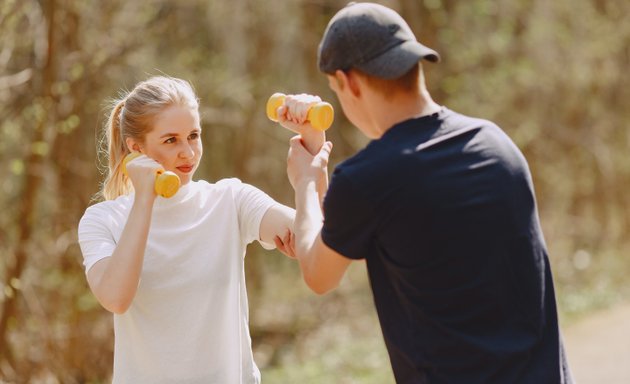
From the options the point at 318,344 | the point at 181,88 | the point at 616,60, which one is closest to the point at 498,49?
the point at 616,60

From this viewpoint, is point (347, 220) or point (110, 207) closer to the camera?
point (347, 220)

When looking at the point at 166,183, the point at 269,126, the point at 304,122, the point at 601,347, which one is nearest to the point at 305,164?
the point at 304,122

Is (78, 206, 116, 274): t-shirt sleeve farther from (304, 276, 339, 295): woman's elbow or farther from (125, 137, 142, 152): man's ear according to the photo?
(304, 276, 339, 295): woman's elbow

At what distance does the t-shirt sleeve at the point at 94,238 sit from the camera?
2957mm

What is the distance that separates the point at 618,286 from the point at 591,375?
180 inches

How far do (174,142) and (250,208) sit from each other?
32cm

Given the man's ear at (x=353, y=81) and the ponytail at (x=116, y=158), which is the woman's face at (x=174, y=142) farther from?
the man's ear at (x=353, y=81)

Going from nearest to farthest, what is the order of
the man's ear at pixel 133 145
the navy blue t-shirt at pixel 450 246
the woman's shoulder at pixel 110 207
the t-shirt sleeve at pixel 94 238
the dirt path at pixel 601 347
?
the navy blue t-shirt at pixel 450 246 < the t-shirt sleeve at pixel 94 238 < the woman's shoulder at pixel 110 207 < the man's ear at pixel 133 145 < the dirt path at pixel 601 347

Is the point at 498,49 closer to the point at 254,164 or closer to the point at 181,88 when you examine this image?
the point at 254,164

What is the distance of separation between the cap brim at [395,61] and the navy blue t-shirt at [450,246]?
0.14m

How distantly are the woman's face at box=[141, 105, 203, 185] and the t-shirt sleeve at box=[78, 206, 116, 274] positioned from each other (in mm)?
257

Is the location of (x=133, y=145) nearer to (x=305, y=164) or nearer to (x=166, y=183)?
(x=166, y=183)

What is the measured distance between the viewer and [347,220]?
2.53 m

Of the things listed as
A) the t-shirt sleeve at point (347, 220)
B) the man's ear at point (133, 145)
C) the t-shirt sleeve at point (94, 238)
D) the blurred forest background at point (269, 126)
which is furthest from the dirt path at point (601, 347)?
the t-shirt sleeve at point (347, 220)
